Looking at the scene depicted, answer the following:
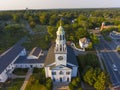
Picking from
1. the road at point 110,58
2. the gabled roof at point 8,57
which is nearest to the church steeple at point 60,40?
the road at point 110,58

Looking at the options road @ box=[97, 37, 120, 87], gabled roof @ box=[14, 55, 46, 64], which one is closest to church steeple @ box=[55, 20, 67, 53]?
gabled roof @ box=[14, 55, 46, 64]

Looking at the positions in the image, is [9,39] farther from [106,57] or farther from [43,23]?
[106,57]

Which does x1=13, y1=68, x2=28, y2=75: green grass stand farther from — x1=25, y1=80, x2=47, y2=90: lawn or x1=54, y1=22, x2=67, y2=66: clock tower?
x1=54, y1=22, x2=67, y2=66: clock tower

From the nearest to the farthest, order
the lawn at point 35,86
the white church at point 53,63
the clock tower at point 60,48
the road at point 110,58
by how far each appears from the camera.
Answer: the clock tower at point 60,48, the white church at point 53,63, the lawn at point 35,86, the road at point 110,58

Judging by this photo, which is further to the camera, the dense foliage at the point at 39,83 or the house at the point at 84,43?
the house at the point at 84,43

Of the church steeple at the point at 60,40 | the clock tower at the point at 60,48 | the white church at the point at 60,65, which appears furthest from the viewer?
the white church at the point at 60,65

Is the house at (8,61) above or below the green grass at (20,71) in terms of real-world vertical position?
above

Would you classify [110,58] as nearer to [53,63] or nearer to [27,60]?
[53,63]

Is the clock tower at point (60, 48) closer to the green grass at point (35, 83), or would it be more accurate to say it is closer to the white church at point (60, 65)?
the white church at point (60, 65)

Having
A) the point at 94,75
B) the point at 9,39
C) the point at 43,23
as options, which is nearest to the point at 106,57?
the point at 94,75
